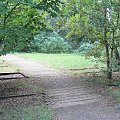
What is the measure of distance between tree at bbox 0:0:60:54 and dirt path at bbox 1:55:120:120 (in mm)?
2526

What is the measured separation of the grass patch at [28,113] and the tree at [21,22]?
247 cm

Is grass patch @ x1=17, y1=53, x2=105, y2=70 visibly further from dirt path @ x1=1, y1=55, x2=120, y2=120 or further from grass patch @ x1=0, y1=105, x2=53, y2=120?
grass patch @ x1=0, y1=105, x2=53, y2=120

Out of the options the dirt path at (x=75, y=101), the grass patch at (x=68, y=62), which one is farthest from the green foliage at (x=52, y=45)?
→ the dirt path at (x=75, y=101)

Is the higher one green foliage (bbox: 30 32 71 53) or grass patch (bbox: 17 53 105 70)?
green foliage (bbox: 30 32 71 53)

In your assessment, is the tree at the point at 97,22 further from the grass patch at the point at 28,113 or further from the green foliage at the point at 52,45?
the green foliage at the point at 52,45

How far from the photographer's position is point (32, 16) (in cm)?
1330

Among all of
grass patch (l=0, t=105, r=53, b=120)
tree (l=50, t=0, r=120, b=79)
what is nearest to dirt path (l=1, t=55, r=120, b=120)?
grass patch (l=0, t=105, r=53, b=120)

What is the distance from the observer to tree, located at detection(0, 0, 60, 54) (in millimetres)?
10852

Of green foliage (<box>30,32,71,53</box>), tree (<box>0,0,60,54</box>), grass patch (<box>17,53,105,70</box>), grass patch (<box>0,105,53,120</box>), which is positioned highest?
tree (<box>0,0,60,54</box>)

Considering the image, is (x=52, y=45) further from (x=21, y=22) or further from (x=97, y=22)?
(x=21, y=22)

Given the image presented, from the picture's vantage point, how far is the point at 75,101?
1166cm

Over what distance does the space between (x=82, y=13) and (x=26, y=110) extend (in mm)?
6157

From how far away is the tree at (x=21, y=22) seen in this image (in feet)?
35.6

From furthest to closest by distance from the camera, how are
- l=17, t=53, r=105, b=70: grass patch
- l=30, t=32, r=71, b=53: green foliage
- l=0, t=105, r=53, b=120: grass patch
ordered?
1. l=30, t=32, r=71, b=53: green foliage
2. l=17, t=53, r=105, b=70: grass patch
3. l=0, t=105, r=53, b=120: grass patch
